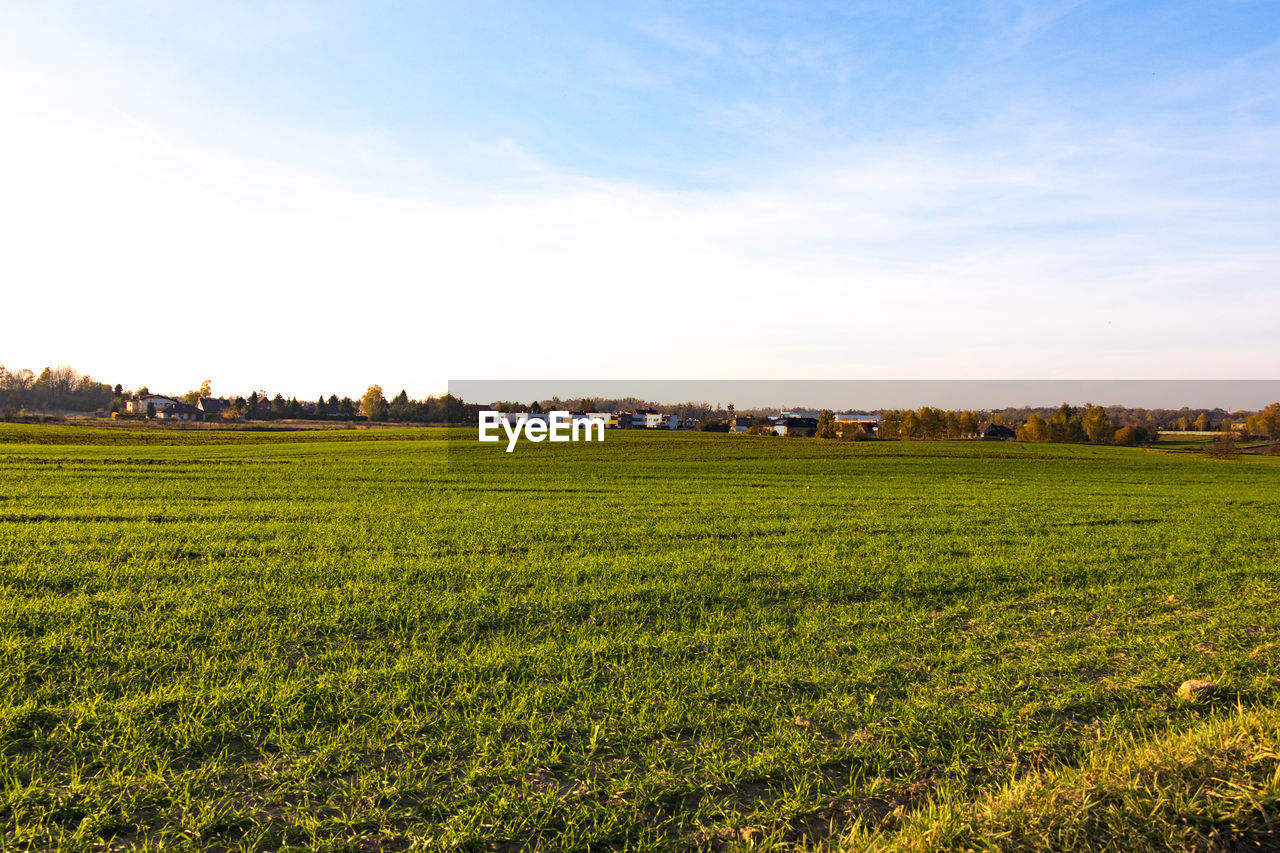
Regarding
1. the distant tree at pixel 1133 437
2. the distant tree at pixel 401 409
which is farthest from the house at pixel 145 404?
the distant tree at pixel 1133 437

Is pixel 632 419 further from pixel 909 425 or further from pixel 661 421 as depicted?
pixel 909 425

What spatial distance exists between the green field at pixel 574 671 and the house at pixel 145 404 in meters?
116

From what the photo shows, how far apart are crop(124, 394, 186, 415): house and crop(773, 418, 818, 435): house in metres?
101

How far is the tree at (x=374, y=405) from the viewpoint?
101 m

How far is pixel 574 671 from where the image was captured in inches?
258

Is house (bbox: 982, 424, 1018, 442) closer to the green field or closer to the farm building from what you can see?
the green field

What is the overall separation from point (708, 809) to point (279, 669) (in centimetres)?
452

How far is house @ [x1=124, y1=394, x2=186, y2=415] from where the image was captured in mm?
111062

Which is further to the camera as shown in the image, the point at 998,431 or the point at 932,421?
the point at 998,431

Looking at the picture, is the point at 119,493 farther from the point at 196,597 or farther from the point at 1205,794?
the point at 1205,794

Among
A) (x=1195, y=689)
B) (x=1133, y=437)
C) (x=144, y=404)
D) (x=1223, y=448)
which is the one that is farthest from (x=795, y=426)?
(x=144, y=404)

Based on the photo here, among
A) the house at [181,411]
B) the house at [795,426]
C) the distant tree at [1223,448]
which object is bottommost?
the distant tree at [1223,448]

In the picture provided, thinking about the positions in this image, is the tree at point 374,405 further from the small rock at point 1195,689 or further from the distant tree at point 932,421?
the small rock at point 1195,689

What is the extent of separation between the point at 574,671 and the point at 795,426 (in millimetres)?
106528
